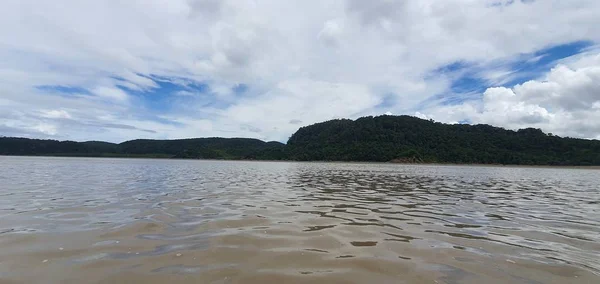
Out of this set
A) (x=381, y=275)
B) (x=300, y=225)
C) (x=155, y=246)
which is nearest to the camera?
(x=381, y=275)

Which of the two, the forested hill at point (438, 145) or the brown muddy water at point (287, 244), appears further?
the forested hill at point (438, 145)

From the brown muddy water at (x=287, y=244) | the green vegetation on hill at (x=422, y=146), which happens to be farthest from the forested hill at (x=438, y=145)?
the brown muddy water at (x=287, y=244)

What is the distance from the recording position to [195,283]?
16.1 ft

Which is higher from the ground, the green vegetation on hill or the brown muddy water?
the green vegetation on hill

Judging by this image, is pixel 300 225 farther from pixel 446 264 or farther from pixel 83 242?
pixel 83 242

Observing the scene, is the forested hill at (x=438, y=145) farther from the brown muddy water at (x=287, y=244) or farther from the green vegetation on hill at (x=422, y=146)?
the brown muddy water at (x=287, y=244)

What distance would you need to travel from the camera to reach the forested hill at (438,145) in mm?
A: 132625

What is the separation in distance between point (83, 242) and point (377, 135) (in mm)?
172880

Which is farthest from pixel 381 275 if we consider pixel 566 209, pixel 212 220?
pixel 566 209

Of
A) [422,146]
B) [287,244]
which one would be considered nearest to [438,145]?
[422,146]

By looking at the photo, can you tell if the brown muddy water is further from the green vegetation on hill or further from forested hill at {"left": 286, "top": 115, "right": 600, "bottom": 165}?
forested hill at {"left": 286, "top": 115, "right": 600, "bottom": 165}

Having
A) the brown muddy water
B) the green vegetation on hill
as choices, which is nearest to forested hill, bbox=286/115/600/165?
the green vegetation on hill

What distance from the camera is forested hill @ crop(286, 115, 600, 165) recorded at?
435 ft

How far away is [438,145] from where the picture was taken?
15450 centimetres
